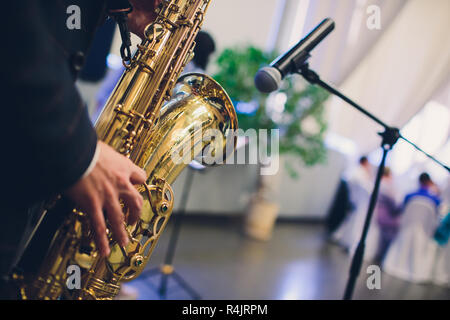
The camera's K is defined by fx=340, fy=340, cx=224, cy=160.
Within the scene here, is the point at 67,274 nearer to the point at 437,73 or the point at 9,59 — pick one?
the point at 9,59

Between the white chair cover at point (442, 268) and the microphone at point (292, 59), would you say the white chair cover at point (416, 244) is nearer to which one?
the white chair cover at point (442, 268)

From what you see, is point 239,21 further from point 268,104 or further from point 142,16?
point 142,16

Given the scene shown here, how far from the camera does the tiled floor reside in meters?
2.79

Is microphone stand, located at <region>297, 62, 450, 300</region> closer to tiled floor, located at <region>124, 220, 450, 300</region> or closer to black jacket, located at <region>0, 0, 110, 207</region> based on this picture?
black jacket, located at <region>0, 0, 110, 207</region>

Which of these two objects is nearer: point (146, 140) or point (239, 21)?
point (146, 140)

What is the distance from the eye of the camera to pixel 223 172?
14.7 feet

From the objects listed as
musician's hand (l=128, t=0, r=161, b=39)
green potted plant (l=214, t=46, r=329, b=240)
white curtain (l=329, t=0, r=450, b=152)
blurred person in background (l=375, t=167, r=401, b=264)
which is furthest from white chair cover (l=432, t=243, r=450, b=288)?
musician's hand (l=128, t=0, r=161, b=39)

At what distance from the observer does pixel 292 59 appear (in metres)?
1.27

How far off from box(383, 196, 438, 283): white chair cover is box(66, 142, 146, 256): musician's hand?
4279 mm

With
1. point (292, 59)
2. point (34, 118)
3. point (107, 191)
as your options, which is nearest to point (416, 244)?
point (292, 59)

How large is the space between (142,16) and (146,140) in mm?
469

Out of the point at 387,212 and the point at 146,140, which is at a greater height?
the point at 387,212
